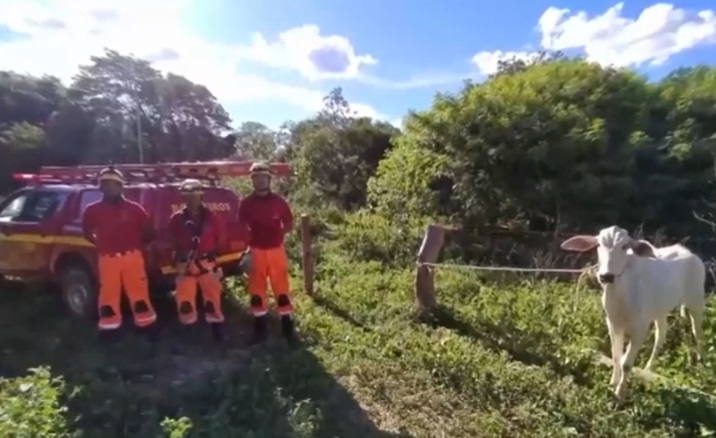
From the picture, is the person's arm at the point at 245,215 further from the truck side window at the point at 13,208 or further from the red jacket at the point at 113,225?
the truck side window at the point at 13,208

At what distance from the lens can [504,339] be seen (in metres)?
7.66

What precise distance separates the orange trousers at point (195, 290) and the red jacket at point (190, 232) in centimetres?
16

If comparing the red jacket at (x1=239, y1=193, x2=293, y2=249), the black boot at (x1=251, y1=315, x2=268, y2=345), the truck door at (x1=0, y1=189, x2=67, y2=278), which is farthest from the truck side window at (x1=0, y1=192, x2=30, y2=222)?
the black boot at (x1=251, y1=315, x2=268, y2=345)

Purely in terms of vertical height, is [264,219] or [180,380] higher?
[264,219]

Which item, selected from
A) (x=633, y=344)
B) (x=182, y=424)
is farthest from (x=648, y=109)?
(x=182, y=424)

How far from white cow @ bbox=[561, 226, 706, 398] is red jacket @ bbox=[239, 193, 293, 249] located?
298 centimetres

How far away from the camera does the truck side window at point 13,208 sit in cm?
852

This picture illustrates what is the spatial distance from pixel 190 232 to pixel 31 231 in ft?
8.13

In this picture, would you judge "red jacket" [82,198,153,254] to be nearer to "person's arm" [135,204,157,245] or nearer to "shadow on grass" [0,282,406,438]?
"person's arm" [135,204,157,245]

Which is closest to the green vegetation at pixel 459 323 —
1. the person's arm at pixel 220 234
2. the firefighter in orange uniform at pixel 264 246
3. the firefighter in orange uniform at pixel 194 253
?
the firefighter in orange uniform at pixel 264 246

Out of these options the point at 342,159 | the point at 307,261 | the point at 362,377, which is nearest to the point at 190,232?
the point at 362,377

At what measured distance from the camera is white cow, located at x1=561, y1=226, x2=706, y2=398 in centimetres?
589

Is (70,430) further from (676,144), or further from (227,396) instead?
(676,144)

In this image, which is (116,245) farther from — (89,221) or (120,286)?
A: (120,286)
